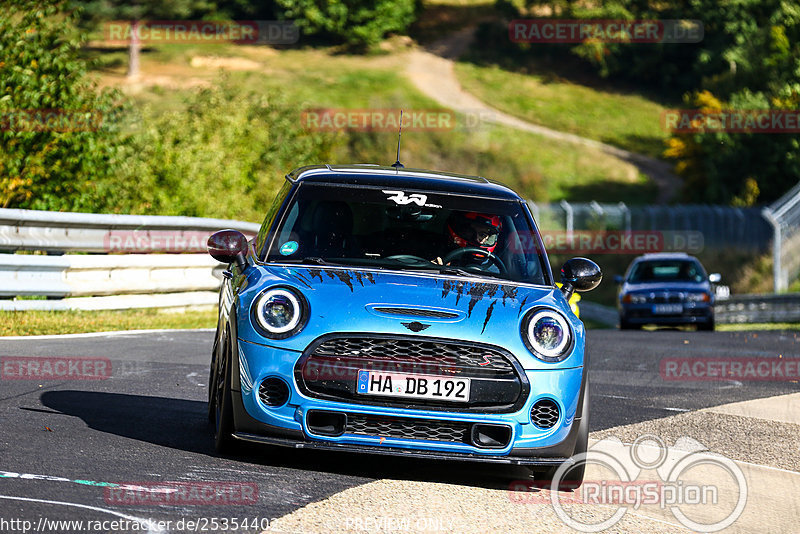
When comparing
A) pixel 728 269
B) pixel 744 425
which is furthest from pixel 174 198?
pixel 728 269

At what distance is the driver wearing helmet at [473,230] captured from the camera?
7.55 metres

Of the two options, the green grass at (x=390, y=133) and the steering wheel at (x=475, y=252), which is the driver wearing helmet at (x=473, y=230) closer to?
the steering wheel at (x=475, y=252)

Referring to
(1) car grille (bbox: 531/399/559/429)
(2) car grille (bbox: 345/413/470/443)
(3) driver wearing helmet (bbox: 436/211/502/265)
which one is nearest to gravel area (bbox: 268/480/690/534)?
(2) car grille (bbox: 345/413/470/443)

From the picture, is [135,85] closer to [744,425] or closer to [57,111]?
[57,111]

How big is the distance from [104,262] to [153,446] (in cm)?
802

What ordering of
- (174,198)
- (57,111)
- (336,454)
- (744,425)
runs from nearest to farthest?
1. (336,454)
2. (744,425)
3. (57,111)
4. (174,198)

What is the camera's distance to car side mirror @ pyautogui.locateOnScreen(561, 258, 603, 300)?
7.47 metres

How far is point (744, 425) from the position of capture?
30.5 feet

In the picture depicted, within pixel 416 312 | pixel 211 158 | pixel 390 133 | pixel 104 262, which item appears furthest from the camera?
pixel 390 133

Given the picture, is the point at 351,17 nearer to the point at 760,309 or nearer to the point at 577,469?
the point at 760,309

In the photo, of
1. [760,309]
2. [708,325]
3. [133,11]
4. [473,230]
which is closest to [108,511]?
[473,230]

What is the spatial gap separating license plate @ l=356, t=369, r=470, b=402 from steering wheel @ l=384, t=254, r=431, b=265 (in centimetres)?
113

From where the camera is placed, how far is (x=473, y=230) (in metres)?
7.62

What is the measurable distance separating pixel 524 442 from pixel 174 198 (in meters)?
17.0
